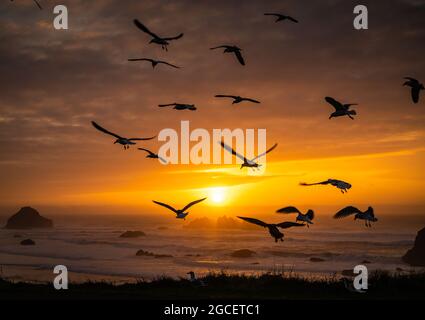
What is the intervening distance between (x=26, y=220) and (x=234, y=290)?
17121 centimetres

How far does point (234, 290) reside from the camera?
23.5m

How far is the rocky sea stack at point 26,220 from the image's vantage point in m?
178

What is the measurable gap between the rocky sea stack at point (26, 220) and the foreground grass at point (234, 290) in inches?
6421

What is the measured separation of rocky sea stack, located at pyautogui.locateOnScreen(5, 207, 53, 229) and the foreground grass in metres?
163

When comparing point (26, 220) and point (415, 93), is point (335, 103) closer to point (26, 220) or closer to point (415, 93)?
point (415, 93)

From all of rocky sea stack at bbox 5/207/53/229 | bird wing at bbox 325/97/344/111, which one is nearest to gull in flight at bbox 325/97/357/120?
bird wing at bbox 325/97/344/111

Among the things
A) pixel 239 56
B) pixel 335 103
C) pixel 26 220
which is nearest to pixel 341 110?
pixel 335 103

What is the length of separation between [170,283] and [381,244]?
88451 mm

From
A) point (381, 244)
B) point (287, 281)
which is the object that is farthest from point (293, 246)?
point (287, 281)

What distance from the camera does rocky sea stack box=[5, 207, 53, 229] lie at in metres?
178

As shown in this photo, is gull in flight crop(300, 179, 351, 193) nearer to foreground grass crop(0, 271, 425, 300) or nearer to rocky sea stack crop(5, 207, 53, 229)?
foreground grass crop(0, 271, 425, 300)

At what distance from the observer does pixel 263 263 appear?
75.0 m

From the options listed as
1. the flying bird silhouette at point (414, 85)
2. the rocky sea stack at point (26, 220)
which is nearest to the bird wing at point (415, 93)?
the flying bird silhouette at point (414, 85)

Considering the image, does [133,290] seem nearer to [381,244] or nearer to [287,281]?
[287,281]
